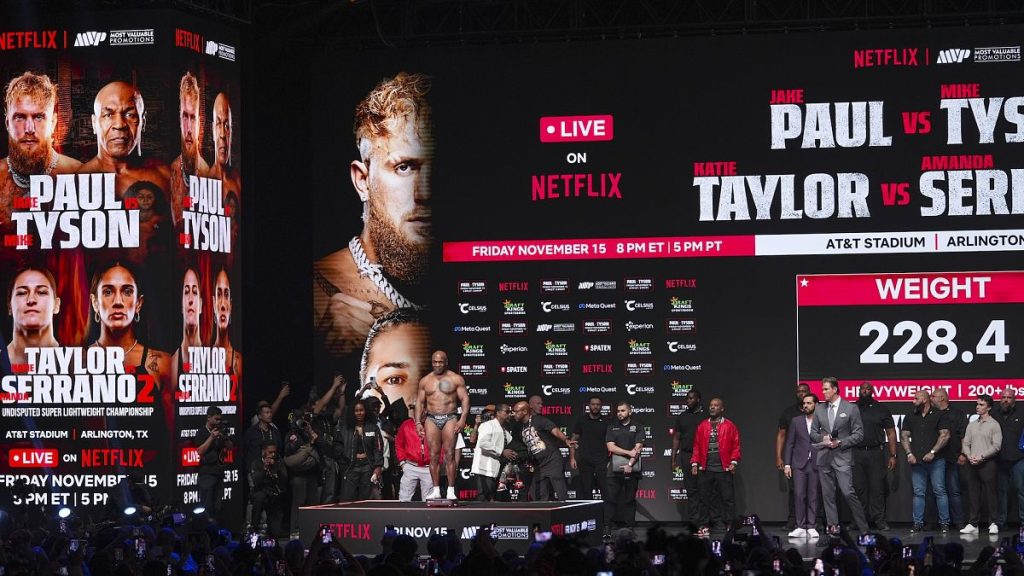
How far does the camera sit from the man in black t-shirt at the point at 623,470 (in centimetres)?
1784

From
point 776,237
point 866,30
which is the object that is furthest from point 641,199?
point 866,30

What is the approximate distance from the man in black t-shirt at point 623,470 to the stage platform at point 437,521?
10.4 ft

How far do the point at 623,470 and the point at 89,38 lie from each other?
7.68 metres

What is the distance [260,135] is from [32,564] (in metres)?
10.9

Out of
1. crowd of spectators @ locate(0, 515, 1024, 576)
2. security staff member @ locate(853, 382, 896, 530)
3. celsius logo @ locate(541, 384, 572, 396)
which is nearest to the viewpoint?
crowd of spectators @ locate(0, 515, 1024, 576)

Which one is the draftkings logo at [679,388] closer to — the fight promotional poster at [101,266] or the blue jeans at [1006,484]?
the blue jeans at [1006,484]

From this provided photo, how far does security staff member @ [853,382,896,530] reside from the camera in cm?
1764

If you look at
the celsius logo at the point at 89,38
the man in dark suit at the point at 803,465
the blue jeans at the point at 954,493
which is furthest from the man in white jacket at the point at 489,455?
the celsius logo at the point at 89,38

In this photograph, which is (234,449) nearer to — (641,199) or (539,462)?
(539,462)

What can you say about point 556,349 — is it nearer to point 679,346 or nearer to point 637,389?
point 637,389

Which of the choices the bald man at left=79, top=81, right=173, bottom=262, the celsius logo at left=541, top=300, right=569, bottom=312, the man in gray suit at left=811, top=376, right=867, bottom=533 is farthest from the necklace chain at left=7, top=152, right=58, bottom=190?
the man in gray suit at left=811, top=376, right=867, bottom=533

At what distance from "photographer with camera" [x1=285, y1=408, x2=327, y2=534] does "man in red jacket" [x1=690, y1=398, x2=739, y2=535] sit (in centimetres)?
434

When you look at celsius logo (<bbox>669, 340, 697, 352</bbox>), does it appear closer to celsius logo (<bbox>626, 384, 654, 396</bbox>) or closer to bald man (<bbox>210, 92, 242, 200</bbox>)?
celsius logo (<bbox>626, 384, 654, 396</bbox>)

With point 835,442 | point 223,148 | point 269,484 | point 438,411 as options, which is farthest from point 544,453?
point 223,148
